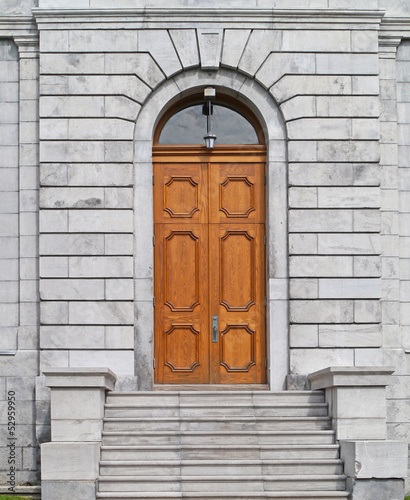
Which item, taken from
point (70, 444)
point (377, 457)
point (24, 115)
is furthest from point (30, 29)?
point (377, 457)

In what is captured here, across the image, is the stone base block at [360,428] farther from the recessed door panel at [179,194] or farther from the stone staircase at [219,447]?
the recessed door panel at [179,194]

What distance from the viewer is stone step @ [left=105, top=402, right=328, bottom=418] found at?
39.9 feet

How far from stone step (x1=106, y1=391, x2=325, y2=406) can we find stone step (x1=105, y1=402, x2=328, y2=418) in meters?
0.10

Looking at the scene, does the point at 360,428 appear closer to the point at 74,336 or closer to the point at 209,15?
the point at 74,336

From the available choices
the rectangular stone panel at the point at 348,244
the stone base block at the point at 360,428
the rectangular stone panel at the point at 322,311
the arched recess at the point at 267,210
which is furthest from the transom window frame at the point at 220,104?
the stone base block at the point at 360,428

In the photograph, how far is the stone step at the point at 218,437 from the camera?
38.3ft

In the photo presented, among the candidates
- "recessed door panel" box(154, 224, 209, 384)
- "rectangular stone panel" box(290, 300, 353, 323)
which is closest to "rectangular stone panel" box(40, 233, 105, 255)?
"recessed door panel" box(154, 224, 209, 384)

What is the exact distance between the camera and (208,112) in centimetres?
1423

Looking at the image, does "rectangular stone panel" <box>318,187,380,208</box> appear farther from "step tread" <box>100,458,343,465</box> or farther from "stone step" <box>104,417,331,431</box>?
"step tread" <box>100,458,343,465</box>

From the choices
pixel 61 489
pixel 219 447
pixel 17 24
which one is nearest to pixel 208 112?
pixel 17 24

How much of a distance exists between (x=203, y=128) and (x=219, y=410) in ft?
15.8

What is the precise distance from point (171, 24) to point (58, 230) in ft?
12.3

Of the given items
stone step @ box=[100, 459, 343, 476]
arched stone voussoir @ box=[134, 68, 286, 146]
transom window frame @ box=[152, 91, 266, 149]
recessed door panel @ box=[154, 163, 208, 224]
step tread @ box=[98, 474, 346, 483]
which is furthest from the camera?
transom window frame @ box=[152, 91, 266, 149]

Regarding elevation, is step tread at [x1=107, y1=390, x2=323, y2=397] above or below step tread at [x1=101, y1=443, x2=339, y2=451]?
above
